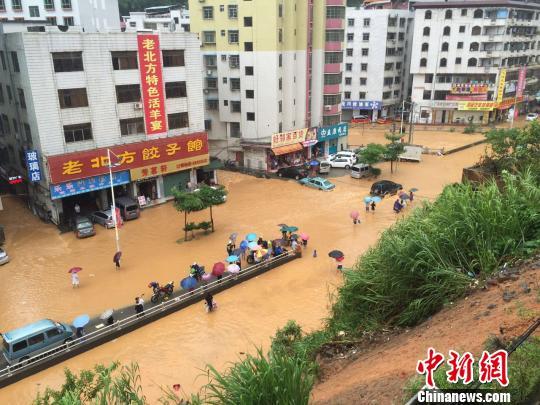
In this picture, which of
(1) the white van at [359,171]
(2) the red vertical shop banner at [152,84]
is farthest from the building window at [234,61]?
(1) the white van at [359,171]

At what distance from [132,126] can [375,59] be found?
145 feet

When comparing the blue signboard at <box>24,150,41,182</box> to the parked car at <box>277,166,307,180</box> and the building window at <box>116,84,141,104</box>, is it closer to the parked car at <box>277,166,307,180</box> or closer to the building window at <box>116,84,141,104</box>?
the building window at <box>116,84,141,104</box>

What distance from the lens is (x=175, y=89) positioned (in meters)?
31.1

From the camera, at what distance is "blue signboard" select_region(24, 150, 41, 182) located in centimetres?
2612

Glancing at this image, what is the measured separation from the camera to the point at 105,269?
2225 cm

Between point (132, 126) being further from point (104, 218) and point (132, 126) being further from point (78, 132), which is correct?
point (104, 218)

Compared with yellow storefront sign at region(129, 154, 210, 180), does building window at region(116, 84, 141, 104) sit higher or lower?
higher

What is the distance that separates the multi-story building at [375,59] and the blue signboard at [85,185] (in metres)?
44.5

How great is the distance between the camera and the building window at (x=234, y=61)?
39575 millimetres

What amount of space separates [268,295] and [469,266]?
37.2 ft

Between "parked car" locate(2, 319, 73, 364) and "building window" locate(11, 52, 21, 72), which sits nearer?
"parked car" locate(2, 319, 73, 364)

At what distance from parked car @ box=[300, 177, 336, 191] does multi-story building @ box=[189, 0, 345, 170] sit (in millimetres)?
4947

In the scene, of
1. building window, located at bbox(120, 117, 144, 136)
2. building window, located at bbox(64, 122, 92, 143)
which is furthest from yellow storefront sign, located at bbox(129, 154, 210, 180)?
building window, located at bbox(64, 122, 92, 143)

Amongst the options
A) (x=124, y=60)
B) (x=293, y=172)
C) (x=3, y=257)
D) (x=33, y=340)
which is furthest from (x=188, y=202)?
(x=293, y=172)
